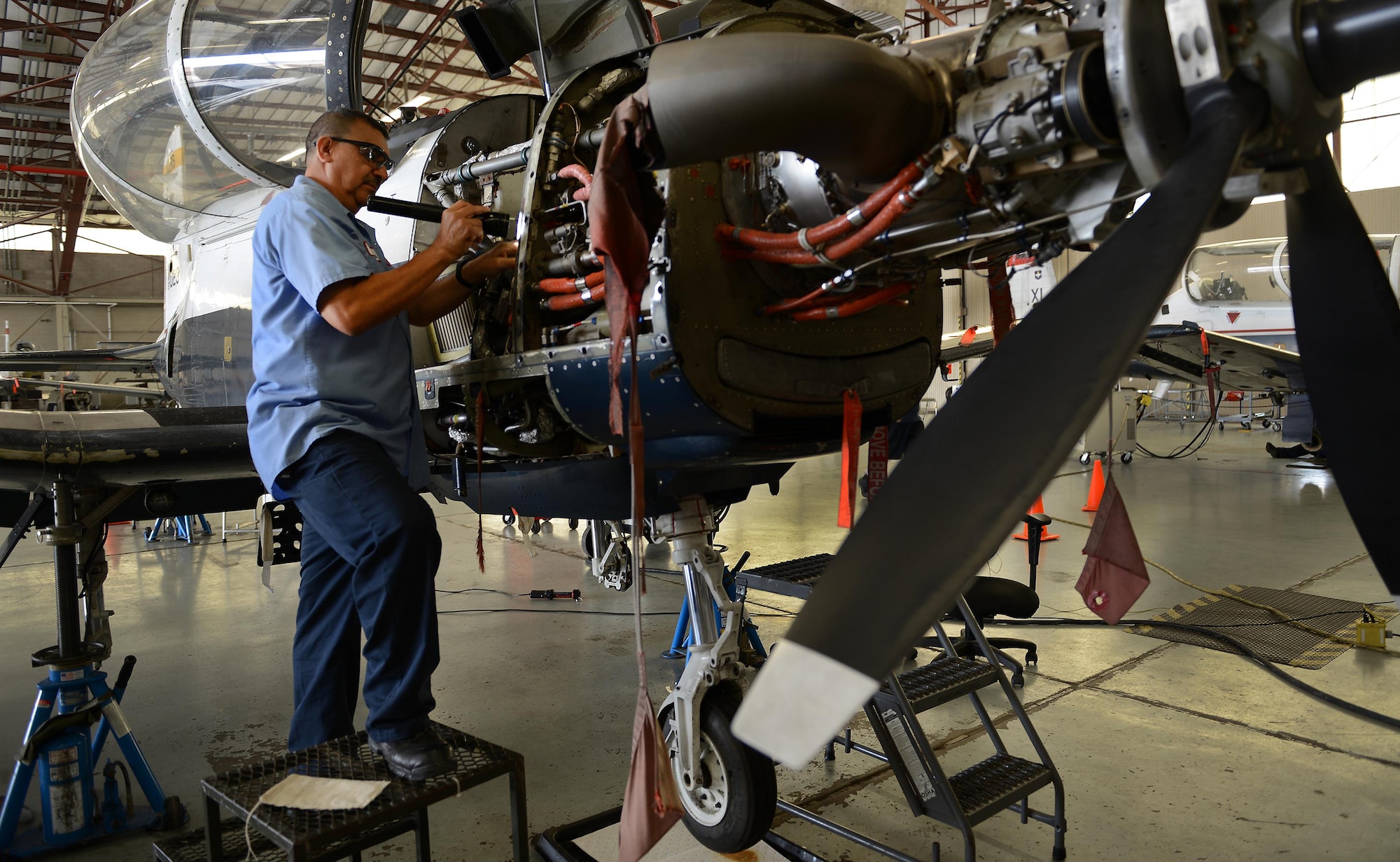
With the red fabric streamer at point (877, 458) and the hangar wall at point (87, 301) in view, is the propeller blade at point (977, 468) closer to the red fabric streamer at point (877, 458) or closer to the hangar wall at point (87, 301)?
the red fabric streamer at point (877, 458)

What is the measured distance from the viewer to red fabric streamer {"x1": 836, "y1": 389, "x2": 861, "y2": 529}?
2.22 m

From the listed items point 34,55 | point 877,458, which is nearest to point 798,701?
point 877,458

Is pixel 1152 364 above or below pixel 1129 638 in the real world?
above

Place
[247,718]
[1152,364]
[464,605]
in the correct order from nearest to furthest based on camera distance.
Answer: [247,718]
[464,605]
[1152,364]

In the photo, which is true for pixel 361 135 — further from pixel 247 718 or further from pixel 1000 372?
pixel 247 718

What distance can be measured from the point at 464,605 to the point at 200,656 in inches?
63.9

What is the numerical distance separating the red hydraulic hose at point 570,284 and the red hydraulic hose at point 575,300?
1 cm

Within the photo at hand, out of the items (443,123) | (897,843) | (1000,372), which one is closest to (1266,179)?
(1000,372)

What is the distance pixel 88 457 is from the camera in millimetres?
2924

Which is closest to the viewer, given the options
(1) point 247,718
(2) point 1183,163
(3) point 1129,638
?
(2) point 1183,163

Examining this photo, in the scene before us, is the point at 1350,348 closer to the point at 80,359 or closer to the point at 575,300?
the point at 575,300

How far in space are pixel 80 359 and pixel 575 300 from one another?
19.9 ft

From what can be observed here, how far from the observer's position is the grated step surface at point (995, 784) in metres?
2.62

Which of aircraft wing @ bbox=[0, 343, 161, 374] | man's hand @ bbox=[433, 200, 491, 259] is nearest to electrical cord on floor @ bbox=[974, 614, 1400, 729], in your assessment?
man's hand @ bbox=[433, 200, 491, 259]
